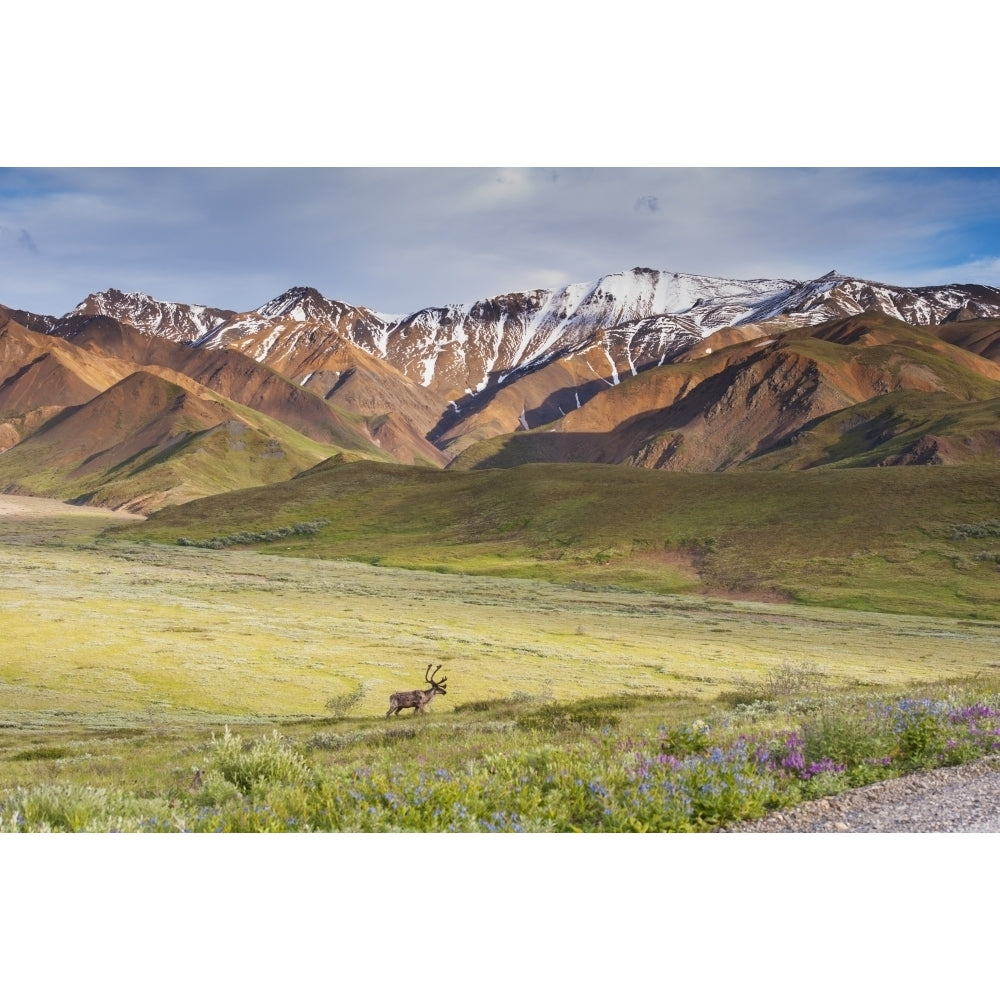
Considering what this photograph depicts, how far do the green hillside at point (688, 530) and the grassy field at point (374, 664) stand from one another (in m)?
11.5

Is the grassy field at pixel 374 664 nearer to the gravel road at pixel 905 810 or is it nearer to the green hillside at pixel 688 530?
the gravel road at pixel 905 810

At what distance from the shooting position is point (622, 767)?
10000mm

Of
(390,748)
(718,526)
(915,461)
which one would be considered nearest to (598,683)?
(390,748)

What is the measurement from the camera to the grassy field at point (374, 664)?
17031 mm

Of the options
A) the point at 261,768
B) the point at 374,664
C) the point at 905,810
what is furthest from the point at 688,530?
the point at 905,810

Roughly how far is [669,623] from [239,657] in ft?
120

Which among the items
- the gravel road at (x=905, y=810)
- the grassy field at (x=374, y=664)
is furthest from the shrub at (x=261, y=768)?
the gravel road at (x=905, y=810)

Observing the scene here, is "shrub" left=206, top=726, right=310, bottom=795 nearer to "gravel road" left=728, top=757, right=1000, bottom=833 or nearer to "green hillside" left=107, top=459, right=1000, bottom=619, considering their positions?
"gravel road" left=728, top=757, right=1000, bottom=833

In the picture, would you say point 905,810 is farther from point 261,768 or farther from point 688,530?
point 688,530

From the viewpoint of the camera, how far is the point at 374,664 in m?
42.3

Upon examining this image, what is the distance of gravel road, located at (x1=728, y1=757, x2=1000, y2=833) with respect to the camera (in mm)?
8479

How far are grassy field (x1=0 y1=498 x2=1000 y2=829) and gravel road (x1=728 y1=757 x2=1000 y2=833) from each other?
3034 millimetres

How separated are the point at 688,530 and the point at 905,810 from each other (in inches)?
4200
